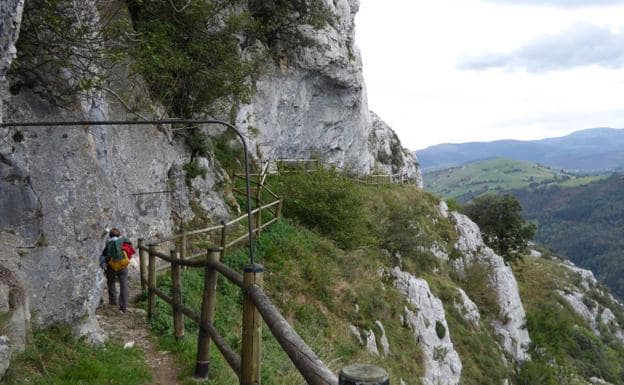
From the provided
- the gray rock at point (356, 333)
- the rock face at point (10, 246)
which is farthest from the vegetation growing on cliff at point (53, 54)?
the gray rock at point (356, 333)

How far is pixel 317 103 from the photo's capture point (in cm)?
3559

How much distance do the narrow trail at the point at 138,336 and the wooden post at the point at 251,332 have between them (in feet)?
7.33

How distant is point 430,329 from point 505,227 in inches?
1084

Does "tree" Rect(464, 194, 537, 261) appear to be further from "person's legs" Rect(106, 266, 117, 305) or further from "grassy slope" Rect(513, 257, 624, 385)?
"person's legs" Rect(106, 266, 117, 305)

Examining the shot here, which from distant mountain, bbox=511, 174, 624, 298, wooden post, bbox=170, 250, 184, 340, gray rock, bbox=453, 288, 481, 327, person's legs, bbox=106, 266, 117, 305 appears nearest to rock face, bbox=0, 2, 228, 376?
wooden post, bbox=170, 250, 184, 340

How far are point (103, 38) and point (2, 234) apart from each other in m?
3.90

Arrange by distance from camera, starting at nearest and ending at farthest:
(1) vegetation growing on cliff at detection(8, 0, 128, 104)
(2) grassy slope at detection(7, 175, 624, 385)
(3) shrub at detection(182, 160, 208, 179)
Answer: (1) vegetation growing on cliff at detection(8, 0, 128, 104) → (2) grassy slope at detection(7, 175, 624, 385) → (3) shrub at detection(182, 160, 208, 179)

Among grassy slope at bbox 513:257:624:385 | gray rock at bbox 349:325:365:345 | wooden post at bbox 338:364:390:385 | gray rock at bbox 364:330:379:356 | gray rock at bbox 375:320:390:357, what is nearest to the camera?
wooden post at bbox 338:364:390:385

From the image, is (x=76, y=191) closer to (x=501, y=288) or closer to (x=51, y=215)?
(x=51, y=215)

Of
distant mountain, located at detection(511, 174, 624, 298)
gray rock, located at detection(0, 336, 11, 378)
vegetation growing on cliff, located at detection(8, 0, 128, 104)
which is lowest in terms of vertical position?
distant mountain, located at detection(511, 174, 624, 298)

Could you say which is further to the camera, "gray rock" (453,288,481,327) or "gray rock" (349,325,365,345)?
"gray rock" (453,288,481,327)

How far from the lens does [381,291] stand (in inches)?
778

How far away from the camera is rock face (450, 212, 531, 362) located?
3047 centimetres

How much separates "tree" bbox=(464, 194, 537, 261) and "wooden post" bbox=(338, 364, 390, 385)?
4633 cm
